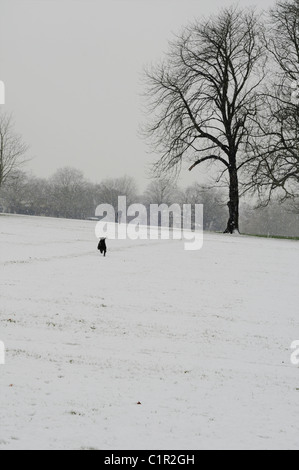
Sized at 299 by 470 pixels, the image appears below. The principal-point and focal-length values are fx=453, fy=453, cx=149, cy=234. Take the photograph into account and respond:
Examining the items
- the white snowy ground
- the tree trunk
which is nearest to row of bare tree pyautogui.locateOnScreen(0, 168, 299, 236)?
the tree trunk

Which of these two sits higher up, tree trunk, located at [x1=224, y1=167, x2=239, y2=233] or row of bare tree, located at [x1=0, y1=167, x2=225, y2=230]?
row of bare tree, located at [x1=0, y1=167, x2=225, y2=230]

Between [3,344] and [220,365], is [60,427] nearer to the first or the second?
[3,344]

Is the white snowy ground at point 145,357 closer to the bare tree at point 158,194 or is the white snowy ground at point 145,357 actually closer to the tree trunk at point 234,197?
the tree trunk at point 234,197

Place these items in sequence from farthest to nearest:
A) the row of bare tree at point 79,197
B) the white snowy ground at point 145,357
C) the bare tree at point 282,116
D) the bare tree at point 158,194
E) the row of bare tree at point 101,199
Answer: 1. the bare tree at point 158,194
2. the row of bare tree at point 101,199
3. the row of bare tree at point 79,197
4. the bare tree at point 282,116
5. the white snowy ground at point 145,357

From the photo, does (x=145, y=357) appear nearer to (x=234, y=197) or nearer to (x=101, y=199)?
(x=234, y=197)

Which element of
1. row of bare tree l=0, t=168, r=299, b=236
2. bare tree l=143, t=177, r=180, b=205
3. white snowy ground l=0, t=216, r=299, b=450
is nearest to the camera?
white snowy ground l=0, t=216, r=299, b=450

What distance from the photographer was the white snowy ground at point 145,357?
5.91 metres

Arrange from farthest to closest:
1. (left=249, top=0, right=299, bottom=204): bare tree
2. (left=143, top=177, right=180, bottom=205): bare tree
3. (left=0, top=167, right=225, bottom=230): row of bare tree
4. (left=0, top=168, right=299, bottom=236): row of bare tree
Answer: (left=143, top=177, right=180, bottom=205): bare tree
(left=0, top=168, right=299, bottom=236): row of bare tree
(left=0, top=167, right=225, bottom=230): row of bare tree
(left=249, top=0, right=299, bottom=204): bare tree

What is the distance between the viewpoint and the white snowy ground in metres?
5.91

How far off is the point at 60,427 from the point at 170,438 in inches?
55.5

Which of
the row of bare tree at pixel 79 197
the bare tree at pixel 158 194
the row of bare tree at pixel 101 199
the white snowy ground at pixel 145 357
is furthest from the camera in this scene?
the bare tree at pixel 158 194

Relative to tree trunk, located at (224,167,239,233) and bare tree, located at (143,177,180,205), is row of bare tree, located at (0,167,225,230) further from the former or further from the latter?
tree trunk, located at (224,167,239,233)

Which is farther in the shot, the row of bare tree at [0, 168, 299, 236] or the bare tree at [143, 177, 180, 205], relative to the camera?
the bare tree at [143, 177, 180, 205]

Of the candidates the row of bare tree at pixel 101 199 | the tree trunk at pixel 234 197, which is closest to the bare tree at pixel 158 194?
the row of bare tree at pixel 101 199
